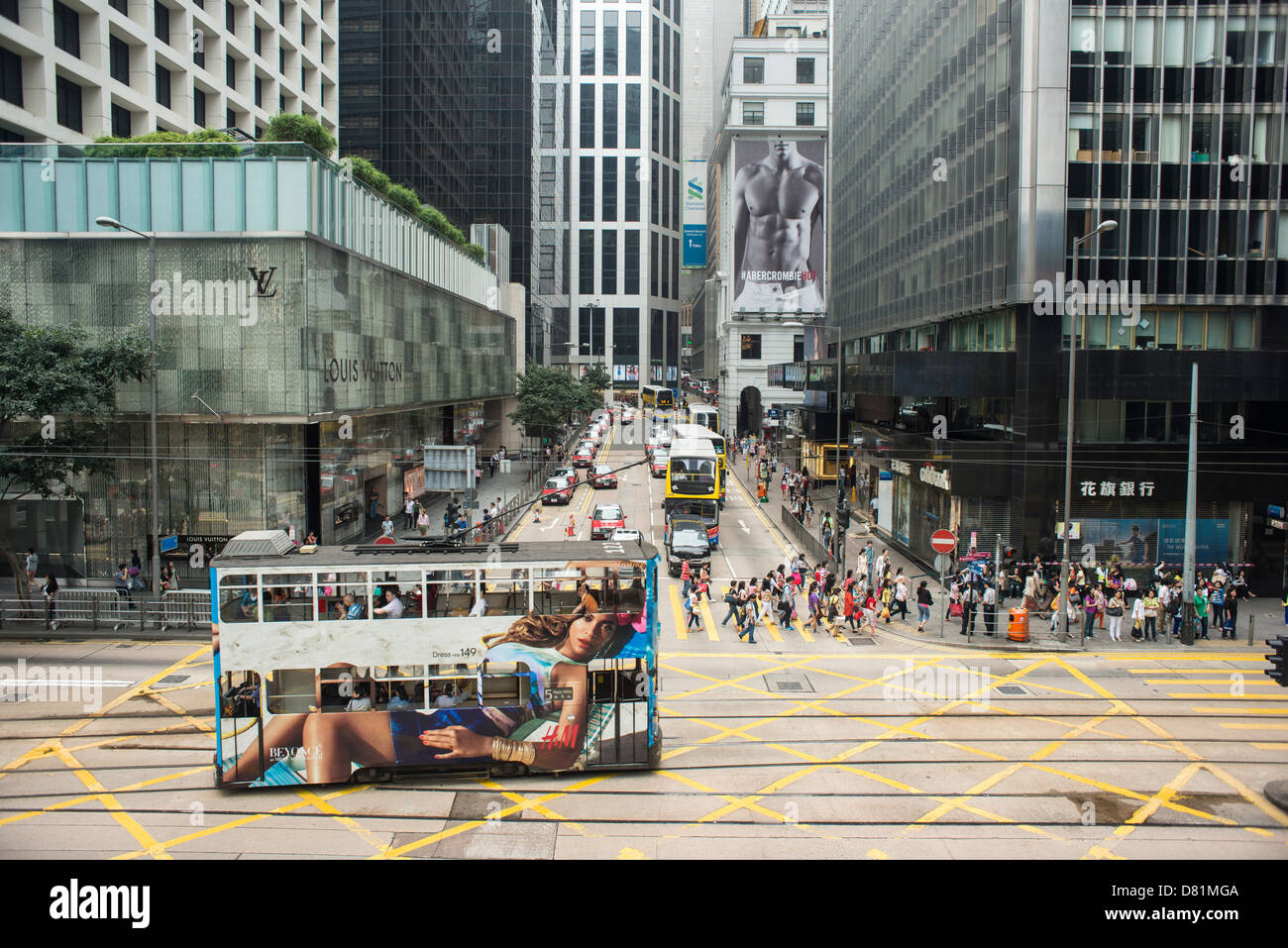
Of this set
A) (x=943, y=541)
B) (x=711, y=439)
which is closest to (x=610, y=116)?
(x=711, y=439)

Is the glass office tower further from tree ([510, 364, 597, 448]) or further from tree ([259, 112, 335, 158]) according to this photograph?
tree ([510, 364, 597, 448])

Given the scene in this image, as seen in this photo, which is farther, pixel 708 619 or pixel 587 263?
pixel 587 263

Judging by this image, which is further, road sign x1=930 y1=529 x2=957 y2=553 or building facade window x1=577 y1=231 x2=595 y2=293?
building facade window x1=577 y1=231 x2=595 y2=293

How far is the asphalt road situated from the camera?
39.3ft

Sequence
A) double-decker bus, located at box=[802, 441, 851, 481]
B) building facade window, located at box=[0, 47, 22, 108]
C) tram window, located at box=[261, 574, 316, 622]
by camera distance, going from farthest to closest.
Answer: double-decker bus, located at box=[802, 441, 851, 481]
building facade window, located at box=[0, 47, 22, 108]
tram window, located at box=[261, 574, 316, 622]

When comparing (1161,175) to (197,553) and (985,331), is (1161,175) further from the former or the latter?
(197,553)

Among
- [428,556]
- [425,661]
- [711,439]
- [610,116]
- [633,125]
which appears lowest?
[425,661]

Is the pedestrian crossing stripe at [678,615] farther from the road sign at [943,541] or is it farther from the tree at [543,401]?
the tree at [543,401]

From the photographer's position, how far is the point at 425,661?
1330cm

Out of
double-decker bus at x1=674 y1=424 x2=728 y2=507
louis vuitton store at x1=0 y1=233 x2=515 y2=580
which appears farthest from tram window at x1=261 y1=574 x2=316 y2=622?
double-decker bus at x1=674 y1=424 x2=728 y2=507

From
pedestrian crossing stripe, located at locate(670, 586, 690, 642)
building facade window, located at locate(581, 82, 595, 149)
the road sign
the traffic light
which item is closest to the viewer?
the traffic light

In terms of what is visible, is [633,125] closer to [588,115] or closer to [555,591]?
[588,115]

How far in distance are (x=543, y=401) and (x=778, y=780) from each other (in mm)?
52686

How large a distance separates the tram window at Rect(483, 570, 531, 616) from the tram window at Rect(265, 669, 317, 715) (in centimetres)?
260
